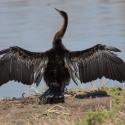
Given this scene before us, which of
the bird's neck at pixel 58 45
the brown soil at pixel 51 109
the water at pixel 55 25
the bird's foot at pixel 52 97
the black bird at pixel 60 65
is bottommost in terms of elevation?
the brown soil at pixel 51 109

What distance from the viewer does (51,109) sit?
7.93 meters

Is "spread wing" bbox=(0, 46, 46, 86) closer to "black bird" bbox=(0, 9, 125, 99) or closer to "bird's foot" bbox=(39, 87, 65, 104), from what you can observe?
"black bird" bbox=(0, 9, 125, 99)

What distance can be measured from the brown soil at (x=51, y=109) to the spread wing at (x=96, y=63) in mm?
278

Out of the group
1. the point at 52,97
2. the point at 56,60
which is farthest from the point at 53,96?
the point at 56,60

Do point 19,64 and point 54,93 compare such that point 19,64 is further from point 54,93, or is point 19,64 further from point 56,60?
point 54,93

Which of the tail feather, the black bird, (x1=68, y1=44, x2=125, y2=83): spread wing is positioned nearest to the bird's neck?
the black bird

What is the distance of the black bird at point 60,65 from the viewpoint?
896 cm

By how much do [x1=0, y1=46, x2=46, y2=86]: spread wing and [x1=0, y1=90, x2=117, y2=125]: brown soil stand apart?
0.32 metres

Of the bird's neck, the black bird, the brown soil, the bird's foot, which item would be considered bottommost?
the brown soil

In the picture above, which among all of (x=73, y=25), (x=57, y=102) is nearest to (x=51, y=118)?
(x=57, y=102)

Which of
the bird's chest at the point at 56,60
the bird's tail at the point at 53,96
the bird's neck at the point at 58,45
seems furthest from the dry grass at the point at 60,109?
the bird's neck at the point at 58,45

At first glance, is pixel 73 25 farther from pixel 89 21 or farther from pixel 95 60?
pixel 95 60

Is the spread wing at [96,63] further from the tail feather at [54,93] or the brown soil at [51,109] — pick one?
the tail feather at [54,93]

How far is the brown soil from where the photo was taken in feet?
24.5
